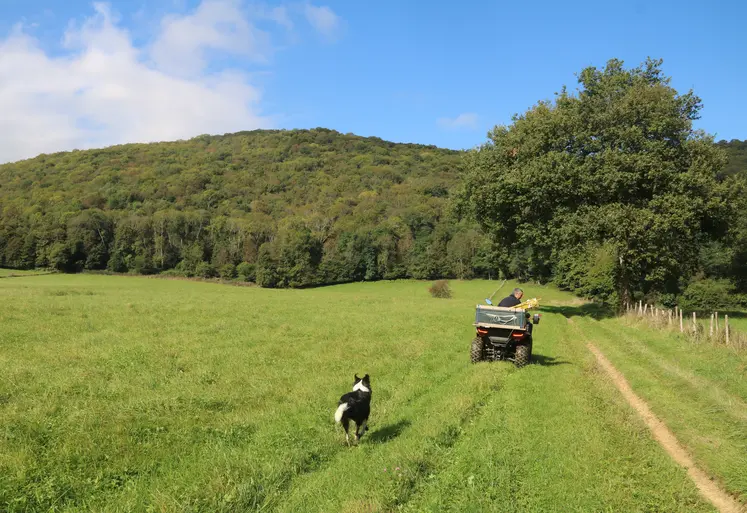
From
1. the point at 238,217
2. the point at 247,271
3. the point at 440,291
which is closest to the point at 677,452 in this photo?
the point at 440,291

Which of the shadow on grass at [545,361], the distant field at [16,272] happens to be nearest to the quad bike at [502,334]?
the shadow on grass at [545,361]

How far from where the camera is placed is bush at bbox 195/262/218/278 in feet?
282

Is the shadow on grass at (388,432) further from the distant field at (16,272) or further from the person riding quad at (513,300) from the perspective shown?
the distant field at (16,272)

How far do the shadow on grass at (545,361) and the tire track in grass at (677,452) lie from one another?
1.83 metres

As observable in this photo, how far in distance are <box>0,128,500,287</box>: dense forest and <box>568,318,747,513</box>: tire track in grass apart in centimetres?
4611

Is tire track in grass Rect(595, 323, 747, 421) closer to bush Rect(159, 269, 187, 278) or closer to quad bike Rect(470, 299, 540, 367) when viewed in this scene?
quad bike Rect(470, 299, 540, 367)

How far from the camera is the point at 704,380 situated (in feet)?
38.5

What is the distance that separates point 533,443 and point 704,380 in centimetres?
746

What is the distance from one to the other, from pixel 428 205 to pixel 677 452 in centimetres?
10091

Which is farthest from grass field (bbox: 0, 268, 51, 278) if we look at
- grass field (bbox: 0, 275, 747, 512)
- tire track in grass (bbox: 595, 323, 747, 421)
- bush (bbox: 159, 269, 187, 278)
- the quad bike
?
tire track in grass (bbox: 595, 323, 747, 421)

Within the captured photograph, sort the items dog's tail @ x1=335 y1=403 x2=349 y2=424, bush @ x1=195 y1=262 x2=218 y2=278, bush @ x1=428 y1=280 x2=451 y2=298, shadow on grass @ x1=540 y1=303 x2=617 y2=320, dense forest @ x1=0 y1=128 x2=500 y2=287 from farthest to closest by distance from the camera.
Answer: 1. bush @ x1=195 y1=262 x2=218 y2=278
2. dense forest @ x1=0 y1=128 x2=500 y2=287
3. bush @ x1=428 y1=280 x2=451 y2=298
4. shadow on grass @ x1=540 y1=303 x2=617 y2=320
5. dog's tail @ x1=335 y1=403 x2=349 y2=424

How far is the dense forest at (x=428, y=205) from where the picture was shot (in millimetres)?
26953

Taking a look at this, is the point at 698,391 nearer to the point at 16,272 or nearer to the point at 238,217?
the point at 16,272

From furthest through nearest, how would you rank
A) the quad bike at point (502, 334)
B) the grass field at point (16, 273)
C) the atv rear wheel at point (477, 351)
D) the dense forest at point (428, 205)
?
the grass field at point (16, 273) → the dense forest at point (428, 205) → the atv rear wheel at point (477, 351) → the quad bike at point (502, 334)
